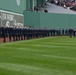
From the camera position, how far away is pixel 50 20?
6775cm

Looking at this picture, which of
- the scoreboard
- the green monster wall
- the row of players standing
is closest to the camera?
the row of players standing

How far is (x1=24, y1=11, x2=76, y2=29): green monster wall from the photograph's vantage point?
6331 cm

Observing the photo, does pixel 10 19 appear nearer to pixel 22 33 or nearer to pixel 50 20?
pixel 22 33

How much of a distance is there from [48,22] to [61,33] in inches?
179

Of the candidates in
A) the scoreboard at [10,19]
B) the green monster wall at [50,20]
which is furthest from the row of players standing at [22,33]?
the green monster wall at [50,20]

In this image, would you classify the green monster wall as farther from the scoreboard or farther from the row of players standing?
the scoreboard

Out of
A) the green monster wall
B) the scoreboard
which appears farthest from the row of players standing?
the green monster wall

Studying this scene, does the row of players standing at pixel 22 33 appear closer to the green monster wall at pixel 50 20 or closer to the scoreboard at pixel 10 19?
the scoreboard at pixel 10 19

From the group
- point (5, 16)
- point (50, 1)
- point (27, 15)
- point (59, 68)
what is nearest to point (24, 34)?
point (5, 16)

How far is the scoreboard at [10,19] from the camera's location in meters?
42.8

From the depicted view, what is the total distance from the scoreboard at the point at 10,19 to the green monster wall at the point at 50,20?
8085 mm

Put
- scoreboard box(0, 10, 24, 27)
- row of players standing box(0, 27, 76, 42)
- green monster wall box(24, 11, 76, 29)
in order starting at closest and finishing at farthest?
1. row of players standing box(0, 27, 76, 42)
2. scoreboard box(0, 10, 24, 27)
3. green monster wall box(24, 11, 76, 29)

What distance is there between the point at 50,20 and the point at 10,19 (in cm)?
2186

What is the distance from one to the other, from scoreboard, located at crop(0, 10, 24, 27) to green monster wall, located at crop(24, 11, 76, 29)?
26.5 ft
